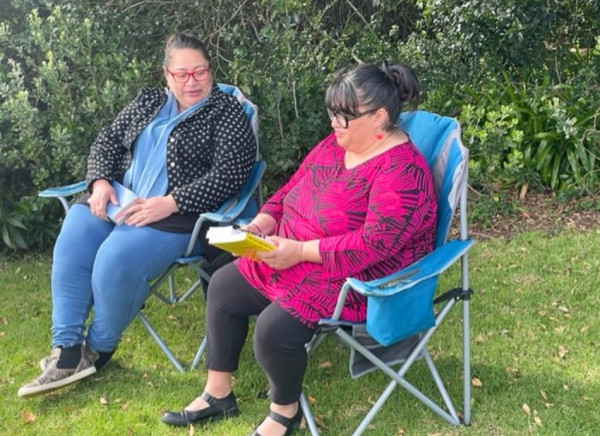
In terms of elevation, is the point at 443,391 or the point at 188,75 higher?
the point at 188,75

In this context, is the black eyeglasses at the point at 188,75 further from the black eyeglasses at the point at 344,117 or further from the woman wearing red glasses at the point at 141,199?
the black eyeglasses at the point at 344,117

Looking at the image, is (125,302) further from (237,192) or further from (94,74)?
(94,74)

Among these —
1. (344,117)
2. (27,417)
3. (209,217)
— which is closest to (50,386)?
(27,417)

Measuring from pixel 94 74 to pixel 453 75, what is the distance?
8.36 ft

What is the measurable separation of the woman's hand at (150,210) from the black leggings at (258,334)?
441 millimetres

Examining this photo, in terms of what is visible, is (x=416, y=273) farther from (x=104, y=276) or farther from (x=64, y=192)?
(x=64, y=192)

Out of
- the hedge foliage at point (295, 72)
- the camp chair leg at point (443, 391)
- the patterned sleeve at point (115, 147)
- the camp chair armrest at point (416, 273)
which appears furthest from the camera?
the hedge foliage at point (295, 72)

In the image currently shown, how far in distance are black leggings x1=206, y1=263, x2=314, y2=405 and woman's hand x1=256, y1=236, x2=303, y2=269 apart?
15 cm

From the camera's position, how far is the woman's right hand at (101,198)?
3.31m

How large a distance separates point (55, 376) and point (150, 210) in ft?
2.48

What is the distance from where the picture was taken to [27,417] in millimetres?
3047

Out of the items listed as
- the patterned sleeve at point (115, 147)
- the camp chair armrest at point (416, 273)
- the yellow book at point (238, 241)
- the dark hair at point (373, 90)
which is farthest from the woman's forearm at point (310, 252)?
the patterned sleeve at point (115, 147)

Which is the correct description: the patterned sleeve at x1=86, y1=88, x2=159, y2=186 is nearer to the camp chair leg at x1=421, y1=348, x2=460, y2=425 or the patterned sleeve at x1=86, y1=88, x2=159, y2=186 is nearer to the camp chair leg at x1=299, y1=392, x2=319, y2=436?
the camp chair leg at x1=299, y1=392, x2=319, y2=436

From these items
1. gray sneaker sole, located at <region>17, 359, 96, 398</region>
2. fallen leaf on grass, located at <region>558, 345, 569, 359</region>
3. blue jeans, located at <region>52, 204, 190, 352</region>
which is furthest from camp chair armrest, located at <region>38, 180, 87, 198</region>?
fallen leaf on grass, located at <region>558, 345, 569, 359</region>
